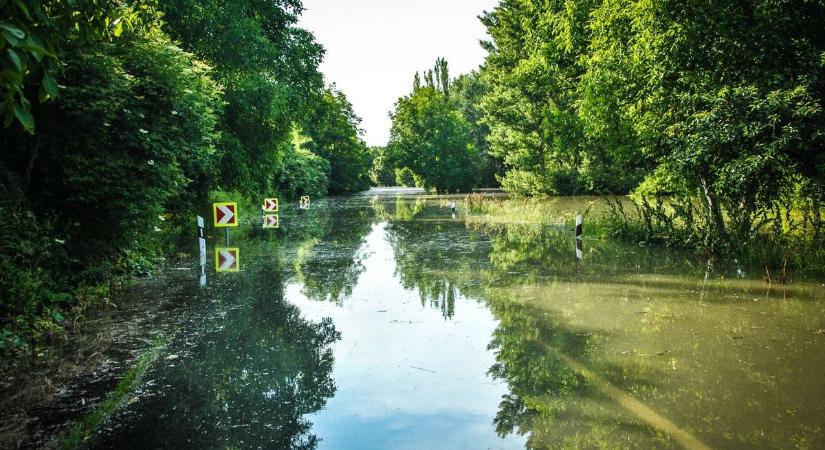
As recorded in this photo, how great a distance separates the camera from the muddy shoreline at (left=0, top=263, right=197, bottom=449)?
4.61 m

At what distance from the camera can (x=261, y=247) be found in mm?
17453

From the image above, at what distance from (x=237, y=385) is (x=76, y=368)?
1.84 metres

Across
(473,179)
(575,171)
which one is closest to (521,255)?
(575,171)

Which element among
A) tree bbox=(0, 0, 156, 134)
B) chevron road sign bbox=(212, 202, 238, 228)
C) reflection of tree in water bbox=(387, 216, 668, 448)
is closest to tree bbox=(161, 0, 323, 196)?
chevron road sign bbox=(212, 202, 238, 228)

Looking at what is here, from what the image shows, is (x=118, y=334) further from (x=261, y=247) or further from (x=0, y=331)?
(x=261, y=247)

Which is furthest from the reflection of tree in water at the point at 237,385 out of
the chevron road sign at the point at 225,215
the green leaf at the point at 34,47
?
the chevron road sign at the point at 225,215

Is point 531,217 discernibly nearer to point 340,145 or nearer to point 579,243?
point 579,243

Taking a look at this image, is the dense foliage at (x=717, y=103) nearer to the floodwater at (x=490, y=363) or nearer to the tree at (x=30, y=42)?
the floodwater at (x=490, y=363)

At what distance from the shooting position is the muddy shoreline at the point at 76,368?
461cm

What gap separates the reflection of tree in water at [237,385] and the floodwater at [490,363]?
0.07 feet

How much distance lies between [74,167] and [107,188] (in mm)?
505

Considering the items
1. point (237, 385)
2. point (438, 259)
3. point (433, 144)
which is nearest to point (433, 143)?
point (433, 144)

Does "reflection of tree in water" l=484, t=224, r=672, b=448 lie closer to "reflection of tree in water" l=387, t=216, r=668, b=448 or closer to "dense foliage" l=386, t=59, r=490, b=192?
"reflection of tree in water" l=387, t=216, r=668, b=448

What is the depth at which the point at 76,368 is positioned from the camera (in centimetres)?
604
